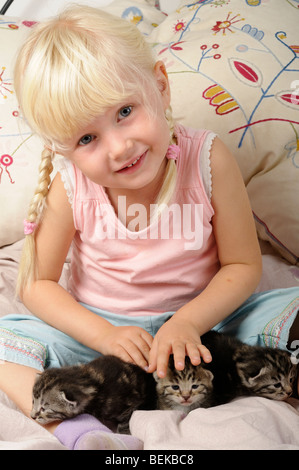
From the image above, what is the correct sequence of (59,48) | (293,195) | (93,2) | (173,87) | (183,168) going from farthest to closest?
(93,2) → (173,87) → (293,195) → (183,168) → (59,48)

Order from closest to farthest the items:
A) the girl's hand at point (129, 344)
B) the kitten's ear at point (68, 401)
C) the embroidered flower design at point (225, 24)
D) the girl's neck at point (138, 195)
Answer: the kitten's ear at point (68, 401) → the girl's hand at point (129, 344) → the girl's neck at point (138, 195) → the embroidered flower design at point (225, 24)

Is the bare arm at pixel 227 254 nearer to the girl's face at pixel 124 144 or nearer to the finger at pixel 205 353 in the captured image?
the finger at pixel 205 353

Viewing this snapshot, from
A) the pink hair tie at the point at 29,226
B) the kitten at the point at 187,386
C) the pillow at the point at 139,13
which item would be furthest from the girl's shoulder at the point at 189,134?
the pillow at the point at 139,13

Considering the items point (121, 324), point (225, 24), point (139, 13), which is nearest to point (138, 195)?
point (121, 324)

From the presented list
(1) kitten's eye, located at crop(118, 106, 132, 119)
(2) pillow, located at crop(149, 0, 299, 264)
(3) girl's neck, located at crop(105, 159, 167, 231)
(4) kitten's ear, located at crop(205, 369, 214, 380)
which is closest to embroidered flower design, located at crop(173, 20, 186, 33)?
(2) pillow, located at crop(149, 0, 299, 264)

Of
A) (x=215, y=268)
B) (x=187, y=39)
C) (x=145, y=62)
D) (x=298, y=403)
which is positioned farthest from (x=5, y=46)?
(x=298, y=403)

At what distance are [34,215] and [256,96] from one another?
0.66 m

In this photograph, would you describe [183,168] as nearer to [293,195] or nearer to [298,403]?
[293,195]

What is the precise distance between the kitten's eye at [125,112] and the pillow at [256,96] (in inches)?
20.1

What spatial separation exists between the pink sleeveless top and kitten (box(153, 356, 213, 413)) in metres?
0.24

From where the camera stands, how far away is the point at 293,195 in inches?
55.2

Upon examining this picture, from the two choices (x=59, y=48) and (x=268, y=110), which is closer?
(x=59, y=48)

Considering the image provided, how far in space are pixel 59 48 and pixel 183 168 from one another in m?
0.37

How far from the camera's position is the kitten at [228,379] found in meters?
1.01
